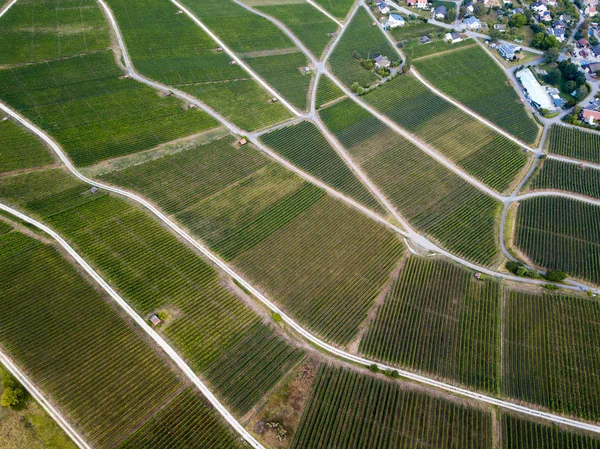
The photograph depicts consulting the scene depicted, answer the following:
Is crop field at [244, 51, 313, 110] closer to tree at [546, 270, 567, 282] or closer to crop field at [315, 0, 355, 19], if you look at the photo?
crop field at [315, 0, 355, 19]

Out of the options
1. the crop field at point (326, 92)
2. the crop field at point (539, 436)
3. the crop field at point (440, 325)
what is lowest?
the crop field at point (539, 436)

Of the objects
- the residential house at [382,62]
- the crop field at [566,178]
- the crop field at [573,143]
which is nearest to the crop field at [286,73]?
the residential house at [382,62]

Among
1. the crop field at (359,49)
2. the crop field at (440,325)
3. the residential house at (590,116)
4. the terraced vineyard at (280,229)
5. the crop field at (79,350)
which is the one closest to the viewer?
the crop field at (79,350)

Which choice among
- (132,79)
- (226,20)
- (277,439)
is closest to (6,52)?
(132,79)

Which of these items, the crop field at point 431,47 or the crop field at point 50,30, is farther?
the crop field at point 431,47

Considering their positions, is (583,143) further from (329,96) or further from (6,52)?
(6,52)

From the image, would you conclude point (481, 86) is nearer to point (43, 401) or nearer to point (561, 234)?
point (561, 234)

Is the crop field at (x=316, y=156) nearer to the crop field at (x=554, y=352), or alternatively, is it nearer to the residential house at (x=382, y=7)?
the crop field at (x=554, y=352)

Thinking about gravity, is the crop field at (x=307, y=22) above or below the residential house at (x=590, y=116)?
above
